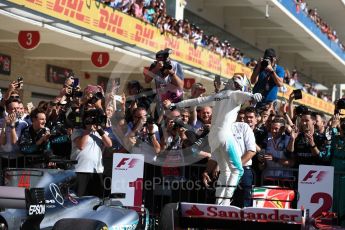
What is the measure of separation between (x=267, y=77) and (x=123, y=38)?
7672mm

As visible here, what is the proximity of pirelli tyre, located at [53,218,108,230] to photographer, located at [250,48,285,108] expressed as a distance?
427cm

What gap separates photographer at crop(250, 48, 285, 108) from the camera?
9867 mm

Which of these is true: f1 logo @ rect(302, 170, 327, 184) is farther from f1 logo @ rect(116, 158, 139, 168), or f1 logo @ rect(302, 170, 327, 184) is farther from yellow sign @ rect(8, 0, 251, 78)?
yellow sign @ rect(8, 0, 251, 78)

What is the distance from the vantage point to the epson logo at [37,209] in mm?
6082

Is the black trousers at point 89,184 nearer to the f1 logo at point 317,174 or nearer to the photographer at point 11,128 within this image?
the photographer at point 11,128

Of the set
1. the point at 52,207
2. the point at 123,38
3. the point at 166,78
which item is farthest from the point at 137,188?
the point at 123,38

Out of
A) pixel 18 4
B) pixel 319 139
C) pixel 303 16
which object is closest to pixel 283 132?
pixel 319 139

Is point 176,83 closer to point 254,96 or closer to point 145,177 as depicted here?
point 145,177

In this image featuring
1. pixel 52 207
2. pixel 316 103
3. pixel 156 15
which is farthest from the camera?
pixel 316 103

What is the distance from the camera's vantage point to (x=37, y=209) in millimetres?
6137

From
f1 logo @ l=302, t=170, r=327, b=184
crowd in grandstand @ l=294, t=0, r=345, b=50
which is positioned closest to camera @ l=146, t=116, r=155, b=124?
f1 logo @ l=302, t=170, r=327, b=184

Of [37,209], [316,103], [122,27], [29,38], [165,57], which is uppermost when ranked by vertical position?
[122,27]

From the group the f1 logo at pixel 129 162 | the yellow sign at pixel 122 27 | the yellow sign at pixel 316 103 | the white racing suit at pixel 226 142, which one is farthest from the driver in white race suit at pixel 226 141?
the yellow sign at pixel 316 103

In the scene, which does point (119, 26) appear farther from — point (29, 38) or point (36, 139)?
point (36, 139)
